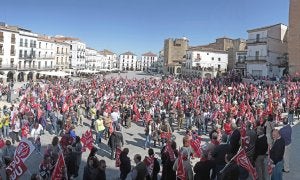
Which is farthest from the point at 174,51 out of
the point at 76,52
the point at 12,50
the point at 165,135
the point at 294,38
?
the point at 165,135

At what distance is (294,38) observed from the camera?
50.2m

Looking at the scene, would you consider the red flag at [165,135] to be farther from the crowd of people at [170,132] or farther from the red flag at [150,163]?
the red flag at [150,163]

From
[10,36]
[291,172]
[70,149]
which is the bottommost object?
[291,172]

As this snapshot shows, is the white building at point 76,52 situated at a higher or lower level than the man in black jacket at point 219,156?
higher

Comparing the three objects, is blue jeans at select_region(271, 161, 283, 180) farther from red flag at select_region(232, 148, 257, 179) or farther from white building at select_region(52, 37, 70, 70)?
white building at select_region(52, 37, 70, 70)

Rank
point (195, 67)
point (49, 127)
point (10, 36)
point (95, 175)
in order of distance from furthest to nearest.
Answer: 1. point (195, 67)
2. point (10, 36)
3. point (49, 127)
4. point (95, 175)

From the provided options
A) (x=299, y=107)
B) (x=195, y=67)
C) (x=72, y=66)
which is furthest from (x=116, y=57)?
(x=299, y=107)

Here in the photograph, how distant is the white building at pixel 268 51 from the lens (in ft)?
179

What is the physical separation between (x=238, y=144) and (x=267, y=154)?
0.92 m

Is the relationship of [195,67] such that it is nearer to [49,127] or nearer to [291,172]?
[49,127]

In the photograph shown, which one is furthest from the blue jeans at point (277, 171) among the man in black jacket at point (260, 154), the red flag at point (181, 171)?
the red flag at point (181, 171)

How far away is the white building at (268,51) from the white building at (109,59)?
111m

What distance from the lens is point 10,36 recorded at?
61.2 meters

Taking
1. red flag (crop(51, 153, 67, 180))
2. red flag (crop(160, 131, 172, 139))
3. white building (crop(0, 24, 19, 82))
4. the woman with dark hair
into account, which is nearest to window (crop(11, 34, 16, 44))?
white building (crop(0, 24, 19, 82))
